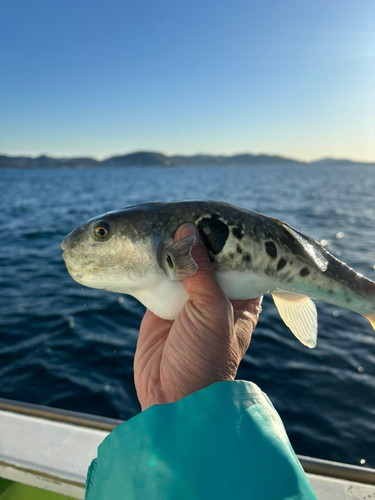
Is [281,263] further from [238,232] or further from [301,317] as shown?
[301,317]

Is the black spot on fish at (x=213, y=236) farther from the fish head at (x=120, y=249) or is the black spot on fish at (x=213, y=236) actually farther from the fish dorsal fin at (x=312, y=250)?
the fish dorsal fin at (x=312, y=250)

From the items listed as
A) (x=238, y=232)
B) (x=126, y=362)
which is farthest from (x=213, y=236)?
(x=126, y=362)

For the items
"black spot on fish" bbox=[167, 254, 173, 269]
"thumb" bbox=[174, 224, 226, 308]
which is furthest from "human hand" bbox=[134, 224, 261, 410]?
"black spot on fish" bbox=[167, 254, 173, 269]

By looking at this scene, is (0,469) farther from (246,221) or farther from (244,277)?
(246,221)

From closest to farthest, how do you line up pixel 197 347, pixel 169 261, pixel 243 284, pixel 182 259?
pixel 197 347 < pixel 182 259 < pixel 169 261 < pixel 243 284

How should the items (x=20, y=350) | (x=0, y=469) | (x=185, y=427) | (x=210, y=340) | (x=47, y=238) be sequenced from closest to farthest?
1. (x=185, y=427)
2. (x=210, y=340)
3. (x=0, y=469)
4. (x=20, y=350)
5. (x=47, y=238)

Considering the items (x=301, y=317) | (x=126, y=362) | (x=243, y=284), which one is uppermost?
(x=243, y=284)

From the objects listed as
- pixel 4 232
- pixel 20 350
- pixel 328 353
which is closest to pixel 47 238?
pixel 4 232
